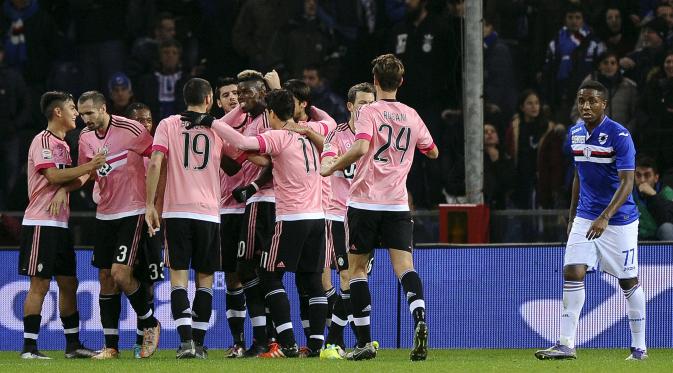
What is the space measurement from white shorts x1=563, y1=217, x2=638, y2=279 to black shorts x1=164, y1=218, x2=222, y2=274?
265 centimetres

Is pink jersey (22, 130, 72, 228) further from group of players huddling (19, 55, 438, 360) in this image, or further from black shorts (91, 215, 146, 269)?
black shorts (91, 215, 146, 269)

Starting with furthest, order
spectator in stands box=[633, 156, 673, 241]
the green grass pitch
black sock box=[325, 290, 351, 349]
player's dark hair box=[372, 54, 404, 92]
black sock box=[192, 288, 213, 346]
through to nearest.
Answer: spectator in stands box=[633, 156, 673, 241]
black sock box=[192, 288, 213, 346]
black sock box=[325, 290, 351, 349]
player's dark hair box=[372, 54, 404, 92]
the green grass pitch

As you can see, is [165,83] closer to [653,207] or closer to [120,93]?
[120,93]

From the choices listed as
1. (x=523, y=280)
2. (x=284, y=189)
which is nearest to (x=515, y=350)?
(x=523, y=280)

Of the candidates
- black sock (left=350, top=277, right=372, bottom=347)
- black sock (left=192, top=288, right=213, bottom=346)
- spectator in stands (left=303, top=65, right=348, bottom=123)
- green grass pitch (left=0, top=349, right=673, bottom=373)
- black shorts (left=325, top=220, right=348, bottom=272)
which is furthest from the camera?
spectator in stands (left=303, top=65, right=348, bottom=123)

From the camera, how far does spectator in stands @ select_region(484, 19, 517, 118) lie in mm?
14617

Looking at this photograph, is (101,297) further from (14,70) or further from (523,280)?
(14,70)

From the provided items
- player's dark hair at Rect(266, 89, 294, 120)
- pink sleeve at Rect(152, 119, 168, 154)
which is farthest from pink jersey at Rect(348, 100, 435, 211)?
pink sleeve at Rect(152, 119, 168, 154)

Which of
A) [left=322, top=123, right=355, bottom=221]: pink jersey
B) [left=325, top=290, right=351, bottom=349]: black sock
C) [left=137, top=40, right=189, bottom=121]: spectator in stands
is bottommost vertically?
[left=325, top=290, right=351, bottom=349]: black sock

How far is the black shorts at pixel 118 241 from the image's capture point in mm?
10031

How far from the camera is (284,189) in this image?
9.47 meters

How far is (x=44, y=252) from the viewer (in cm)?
1022

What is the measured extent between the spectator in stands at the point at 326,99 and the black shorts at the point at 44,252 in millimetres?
5156

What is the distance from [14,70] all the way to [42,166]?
233 inches
